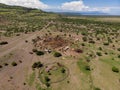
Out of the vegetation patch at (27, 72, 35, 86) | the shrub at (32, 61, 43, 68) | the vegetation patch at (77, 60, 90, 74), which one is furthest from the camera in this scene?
the shrub at (32, 61, 43, 68)

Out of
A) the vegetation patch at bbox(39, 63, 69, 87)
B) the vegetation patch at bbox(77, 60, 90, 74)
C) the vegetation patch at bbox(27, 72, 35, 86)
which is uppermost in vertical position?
the vegetation patch at bbox(77, 60, 90, 74)

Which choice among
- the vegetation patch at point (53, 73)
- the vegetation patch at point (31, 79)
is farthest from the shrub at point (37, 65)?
the vegetation patch at point (31, 79)

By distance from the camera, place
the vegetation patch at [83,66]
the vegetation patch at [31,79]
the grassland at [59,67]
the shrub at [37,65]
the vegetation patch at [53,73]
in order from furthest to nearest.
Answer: the shrub at [37,65]
the vegetation patch at [83,66]
the vegetation patch at [53,73]
the vegetation patch at [31,79]
the grassland at [59,67]

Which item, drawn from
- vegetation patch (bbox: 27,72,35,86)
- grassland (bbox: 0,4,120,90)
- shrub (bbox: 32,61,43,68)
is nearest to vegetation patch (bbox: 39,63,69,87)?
grassland (bbox: 0,4,120,90)

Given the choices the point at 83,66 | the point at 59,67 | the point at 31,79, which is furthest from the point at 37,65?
the point at 83,66

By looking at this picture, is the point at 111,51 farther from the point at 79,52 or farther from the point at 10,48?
the point at 10,48

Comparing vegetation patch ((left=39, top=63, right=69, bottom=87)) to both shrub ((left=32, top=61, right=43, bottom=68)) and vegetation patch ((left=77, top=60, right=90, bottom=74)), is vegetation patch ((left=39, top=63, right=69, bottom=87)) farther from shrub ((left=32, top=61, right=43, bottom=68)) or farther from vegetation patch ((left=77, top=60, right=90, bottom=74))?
vegetation patch ((left=77, top=60, right=90, bottom=74))

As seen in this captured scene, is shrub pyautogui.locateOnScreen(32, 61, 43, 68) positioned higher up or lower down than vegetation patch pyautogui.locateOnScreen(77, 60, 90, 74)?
lower down

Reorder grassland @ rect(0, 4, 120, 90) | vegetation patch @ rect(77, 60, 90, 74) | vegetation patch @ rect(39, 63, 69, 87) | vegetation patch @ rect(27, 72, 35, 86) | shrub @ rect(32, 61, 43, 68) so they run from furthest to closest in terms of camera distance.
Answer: shrub @ rect(32, 61, 43, 68), vegetation patch @ rect(77, 60, 90, 74), vegetation patch @ rect(39, 63, 69, 87), vegetation patch @ rect(27, 72, 35, 86), grassland @ rect(0, 4, 120, 90)

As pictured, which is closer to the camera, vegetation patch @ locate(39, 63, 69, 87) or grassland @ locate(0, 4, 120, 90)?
grassland @ locate(0, 4, 120, 90)

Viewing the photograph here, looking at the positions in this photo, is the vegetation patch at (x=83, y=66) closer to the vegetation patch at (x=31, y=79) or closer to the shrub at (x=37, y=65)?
the shrub at (x=37, y=65)

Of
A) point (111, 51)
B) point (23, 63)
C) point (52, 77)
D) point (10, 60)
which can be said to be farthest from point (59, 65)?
point (111, 51)
